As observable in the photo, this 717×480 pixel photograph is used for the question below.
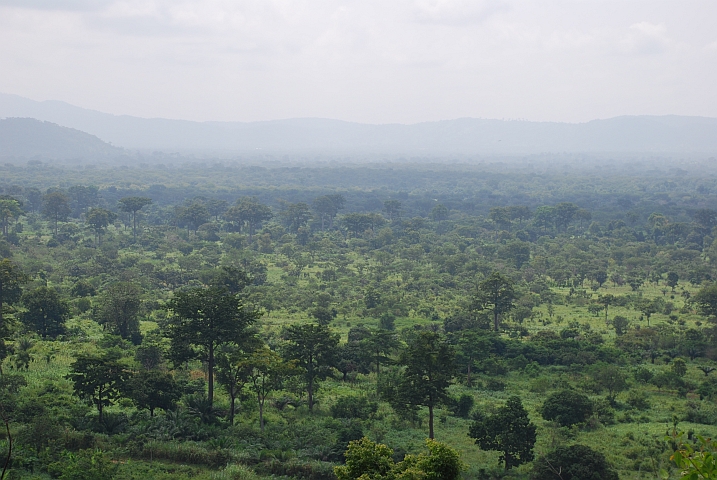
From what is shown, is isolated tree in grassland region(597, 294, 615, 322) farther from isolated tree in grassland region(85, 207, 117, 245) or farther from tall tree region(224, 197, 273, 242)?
isolated tree in grassland region(85, 207, 117, 245)

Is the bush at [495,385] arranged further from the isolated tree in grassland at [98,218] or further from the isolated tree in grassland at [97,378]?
the isolated tree in grassland at [98,218]

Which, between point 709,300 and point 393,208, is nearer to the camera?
A: point 709,300

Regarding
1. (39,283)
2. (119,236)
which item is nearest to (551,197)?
(119,236)

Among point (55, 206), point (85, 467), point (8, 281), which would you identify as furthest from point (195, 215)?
point (85, 467)

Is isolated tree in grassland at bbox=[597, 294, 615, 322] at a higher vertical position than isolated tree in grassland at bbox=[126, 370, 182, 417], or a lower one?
lower

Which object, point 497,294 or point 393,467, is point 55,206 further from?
point 393,467

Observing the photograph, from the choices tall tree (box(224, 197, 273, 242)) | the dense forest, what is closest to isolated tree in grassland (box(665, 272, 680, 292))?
the dense forest

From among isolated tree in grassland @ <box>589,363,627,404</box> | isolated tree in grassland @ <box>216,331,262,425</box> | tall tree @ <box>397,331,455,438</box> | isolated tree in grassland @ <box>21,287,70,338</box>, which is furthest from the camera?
isolated tree in grassland @ <box>21,287,70,338</box>
